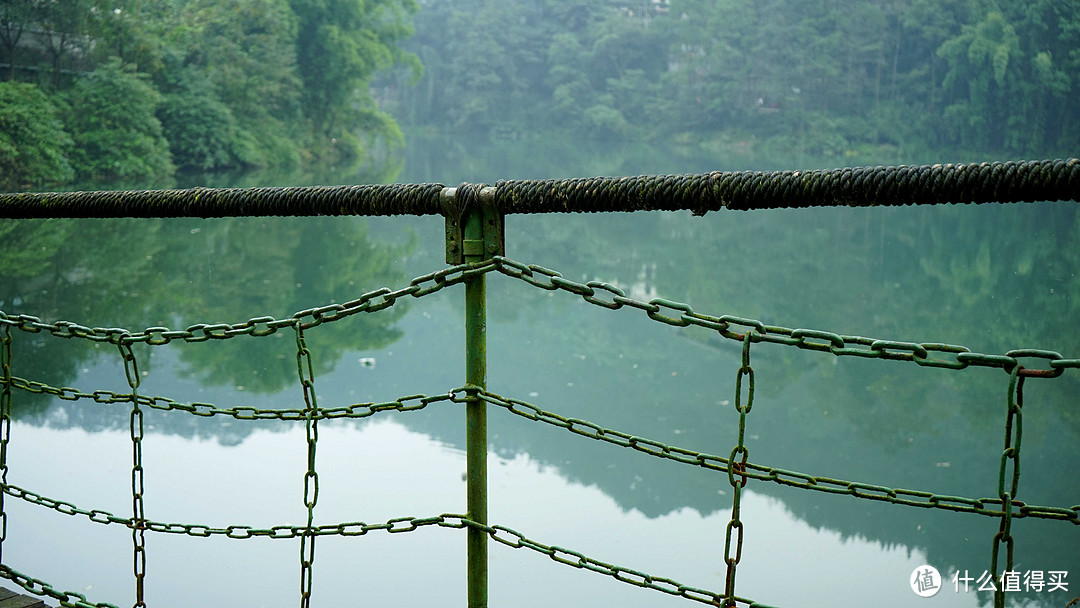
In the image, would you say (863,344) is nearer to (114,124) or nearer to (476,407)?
(476,407)

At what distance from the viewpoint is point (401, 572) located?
4.27 m

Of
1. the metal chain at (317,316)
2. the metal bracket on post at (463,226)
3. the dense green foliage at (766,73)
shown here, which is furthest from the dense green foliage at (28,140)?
the dense green foliage at (766,73)

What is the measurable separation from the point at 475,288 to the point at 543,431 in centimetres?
514

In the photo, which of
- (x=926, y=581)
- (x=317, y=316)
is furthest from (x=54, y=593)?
(x=926, y=581)

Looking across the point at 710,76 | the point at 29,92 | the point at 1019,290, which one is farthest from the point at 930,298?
the point at 710,76

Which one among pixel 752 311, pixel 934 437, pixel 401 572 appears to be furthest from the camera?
pixel 752 311

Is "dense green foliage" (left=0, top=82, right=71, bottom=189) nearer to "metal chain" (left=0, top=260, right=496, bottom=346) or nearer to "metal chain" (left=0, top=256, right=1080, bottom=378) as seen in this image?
"metal chain" (left=0, top=260, right=496, bottom=346)

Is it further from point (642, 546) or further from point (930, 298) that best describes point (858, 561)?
point (930, 298)

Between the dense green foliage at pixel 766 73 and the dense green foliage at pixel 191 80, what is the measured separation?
14.9 m

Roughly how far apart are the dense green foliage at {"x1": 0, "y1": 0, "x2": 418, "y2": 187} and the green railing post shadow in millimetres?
18444

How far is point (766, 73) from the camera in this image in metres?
40.5

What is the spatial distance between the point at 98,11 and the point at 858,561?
20.9 metres

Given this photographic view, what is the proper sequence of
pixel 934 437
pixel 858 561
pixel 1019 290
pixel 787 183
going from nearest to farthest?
pixel 787 183, pixel 858 561, pixel 934 437, pixel 1019 290

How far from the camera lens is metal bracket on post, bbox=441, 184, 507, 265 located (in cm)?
143
